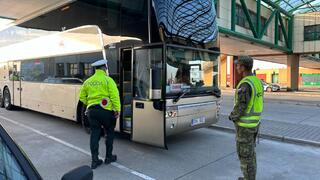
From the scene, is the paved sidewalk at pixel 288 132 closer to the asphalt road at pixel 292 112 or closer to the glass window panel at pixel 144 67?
the asphalt road at pixel 292 112

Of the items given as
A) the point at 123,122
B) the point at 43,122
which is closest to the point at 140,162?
the point at 123,122

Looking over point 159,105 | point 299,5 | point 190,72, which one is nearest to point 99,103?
point 159,105

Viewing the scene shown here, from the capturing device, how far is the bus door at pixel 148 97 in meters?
6.07

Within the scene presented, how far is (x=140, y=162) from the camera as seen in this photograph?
230 inches

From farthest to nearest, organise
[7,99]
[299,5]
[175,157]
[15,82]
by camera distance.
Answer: [299,5] → [7,99] → [15,82] → [175,157]

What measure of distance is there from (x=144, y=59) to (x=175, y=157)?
2094 mm

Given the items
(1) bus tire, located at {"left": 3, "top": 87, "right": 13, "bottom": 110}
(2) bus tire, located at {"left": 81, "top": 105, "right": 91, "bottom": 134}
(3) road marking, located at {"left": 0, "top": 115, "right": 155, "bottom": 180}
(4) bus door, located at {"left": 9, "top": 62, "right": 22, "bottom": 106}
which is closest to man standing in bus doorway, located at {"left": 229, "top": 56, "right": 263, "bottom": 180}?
(3) road marking, located at {"left": 0, "top": 115, "right": 155, "bottom": 180}

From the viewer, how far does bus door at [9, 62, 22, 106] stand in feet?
39.9

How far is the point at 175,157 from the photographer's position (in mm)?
6203

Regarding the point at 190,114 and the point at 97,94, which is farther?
the point at 190,114

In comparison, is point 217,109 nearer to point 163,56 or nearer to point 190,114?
point 190,114

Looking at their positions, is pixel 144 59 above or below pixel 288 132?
above

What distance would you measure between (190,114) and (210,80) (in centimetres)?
121

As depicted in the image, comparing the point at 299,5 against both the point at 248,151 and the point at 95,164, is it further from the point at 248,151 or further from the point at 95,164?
the point at 95,164
